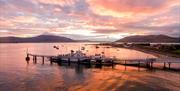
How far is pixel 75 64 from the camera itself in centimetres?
7181

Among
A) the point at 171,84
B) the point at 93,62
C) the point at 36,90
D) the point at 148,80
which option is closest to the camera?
the point at 36,90

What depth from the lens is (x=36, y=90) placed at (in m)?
37.8

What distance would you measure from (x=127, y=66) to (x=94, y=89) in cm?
2845

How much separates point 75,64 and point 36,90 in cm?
3426

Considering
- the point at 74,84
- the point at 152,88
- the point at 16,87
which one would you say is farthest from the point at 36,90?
the point at 152,88

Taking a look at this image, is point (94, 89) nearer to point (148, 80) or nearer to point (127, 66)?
point (148, 80)

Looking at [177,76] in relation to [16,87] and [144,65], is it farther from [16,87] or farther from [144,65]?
[16,87]

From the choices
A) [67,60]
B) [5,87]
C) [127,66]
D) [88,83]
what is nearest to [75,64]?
[67,60]

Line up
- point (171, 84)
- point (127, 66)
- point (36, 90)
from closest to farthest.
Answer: point (36, 90), point (171, 84), point (127, 66)

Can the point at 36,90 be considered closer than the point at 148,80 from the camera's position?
Yes

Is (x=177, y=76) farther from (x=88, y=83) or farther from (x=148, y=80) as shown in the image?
(x=88, y=83)

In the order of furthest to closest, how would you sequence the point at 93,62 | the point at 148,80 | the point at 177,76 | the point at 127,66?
the point at 93,62 < the point at 127,66 < the point at 177,76 < the point at 148,80

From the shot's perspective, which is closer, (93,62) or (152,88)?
(152,88)

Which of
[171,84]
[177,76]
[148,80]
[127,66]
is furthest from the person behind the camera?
[127,66]
